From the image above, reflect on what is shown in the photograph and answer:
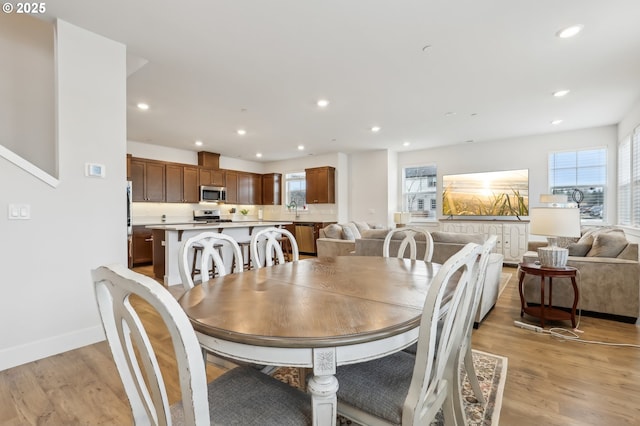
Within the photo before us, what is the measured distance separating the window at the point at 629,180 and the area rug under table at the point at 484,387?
378 cm

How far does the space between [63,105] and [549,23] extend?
3.89 metres

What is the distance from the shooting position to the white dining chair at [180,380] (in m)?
0.71

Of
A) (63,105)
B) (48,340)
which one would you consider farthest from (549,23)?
(48,340)

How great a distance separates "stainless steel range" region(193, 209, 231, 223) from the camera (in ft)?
25.2

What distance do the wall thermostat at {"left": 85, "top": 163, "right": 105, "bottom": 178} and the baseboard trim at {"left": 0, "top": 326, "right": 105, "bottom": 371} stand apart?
50.3 inches

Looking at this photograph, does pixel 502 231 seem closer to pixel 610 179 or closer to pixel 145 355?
pixel 610 179

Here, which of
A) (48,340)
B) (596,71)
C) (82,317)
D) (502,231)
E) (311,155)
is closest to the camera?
(48,340)

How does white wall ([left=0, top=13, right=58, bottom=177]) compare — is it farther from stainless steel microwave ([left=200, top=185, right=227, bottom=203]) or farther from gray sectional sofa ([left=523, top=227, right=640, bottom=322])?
gray sectional sofa ([left=523, top=227, right=640, bottom=322])

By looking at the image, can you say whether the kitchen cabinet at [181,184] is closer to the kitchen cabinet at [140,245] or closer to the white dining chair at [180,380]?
the kitchen cabinet at [140,245]

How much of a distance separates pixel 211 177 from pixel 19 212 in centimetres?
565

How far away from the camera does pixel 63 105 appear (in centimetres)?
243

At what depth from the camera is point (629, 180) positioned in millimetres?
4641

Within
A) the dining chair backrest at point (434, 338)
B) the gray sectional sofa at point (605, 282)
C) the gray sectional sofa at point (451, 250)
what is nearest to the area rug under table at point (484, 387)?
the dining chair backrest at point (434, 338)

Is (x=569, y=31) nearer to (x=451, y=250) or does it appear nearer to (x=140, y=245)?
(x=451, y=250)
